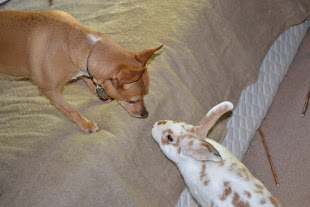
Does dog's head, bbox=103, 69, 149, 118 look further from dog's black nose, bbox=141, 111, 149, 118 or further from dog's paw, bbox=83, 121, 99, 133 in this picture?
dog's paw, bbox=83, 121, 99, 133

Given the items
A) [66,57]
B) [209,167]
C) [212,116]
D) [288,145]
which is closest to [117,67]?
[66,57]

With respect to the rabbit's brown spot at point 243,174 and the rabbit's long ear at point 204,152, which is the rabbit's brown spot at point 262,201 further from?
the rabbit's long ear at point 204,152

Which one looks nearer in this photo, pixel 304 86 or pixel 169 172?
pixel 169 172

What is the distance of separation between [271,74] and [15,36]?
8.48 feet

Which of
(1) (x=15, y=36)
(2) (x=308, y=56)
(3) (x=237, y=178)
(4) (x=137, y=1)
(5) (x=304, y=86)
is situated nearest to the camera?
(3) (x=237, y=178)

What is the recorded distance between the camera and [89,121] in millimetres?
2492

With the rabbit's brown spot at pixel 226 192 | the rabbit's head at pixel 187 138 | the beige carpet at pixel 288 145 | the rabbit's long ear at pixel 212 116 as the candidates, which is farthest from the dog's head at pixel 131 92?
the beige carpet at pixel 288 145

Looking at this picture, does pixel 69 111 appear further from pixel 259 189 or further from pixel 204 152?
pixel 259 189

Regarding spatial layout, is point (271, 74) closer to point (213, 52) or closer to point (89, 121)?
point (213, 52)

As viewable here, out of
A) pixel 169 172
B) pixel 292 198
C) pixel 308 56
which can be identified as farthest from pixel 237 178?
pixel 308 56

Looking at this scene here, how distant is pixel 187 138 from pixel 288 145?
57.4 inches

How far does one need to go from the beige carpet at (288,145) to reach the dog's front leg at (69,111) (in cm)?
169

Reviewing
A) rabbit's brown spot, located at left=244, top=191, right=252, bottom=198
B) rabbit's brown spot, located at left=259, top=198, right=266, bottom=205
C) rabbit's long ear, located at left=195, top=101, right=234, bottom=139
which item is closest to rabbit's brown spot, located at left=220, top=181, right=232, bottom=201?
rabbit's brown spot, located at left=244, top=191, right=252, bottom=198

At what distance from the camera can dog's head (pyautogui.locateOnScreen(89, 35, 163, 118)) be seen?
218cm
